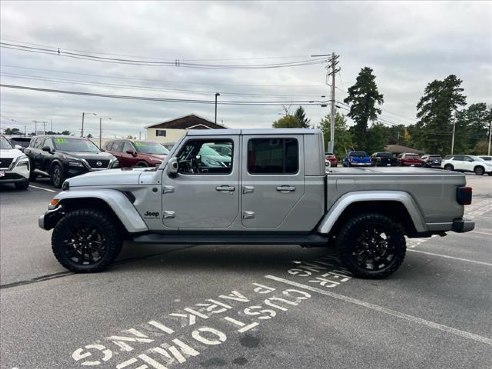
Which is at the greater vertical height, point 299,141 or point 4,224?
point 299,141

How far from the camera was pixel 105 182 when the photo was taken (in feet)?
17.1

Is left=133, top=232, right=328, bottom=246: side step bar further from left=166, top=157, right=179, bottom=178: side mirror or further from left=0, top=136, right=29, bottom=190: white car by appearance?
left=0, top=136, right=29, bottom=190: white car

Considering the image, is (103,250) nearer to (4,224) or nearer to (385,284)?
(385,284)

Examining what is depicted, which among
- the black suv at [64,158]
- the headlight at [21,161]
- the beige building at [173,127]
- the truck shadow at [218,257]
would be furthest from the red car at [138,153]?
the beige building at [173,127]

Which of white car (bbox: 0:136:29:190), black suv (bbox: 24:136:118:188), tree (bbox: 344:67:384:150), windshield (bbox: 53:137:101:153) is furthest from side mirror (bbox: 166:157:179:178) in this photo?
tree (bbox: 344:67:384:150)

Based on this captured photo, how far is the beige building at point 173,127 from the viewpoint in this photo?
54.7 metres

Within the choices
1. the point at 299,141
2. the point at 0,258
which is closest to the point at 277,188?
the point at 299,141

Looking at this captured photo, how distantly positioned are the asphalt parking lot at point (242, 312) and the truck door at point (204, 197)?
0.69m

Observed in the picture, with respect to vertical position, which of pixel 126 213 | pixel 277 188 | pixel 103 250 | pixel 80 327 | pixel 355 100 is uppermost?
pixel 355 100

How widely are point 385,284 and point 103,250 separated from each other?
3.48m

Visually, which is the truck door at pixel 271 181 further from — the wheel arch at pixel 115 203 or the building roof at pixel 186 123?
the building roof at pixel 186 123

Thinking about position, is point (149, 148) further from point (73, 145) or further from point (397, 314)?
point (397, 314)

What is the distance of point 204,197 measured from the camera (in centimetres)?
502

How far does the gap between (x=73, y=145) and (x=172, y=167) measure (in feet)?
32.8
